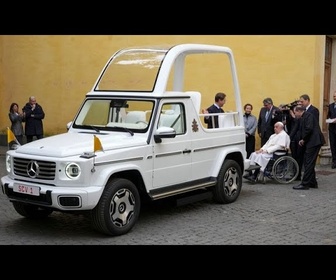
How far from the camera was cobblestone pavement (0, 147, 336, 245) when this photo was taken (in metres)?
6.55

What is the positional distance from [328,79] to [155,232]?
9202mm

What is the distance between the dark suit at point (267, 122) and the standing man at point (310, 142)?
6.19ft

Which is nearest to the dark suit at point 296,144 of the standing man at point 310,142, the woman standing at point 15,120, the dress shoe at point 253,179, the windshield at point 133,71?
the standing man at point 310,142

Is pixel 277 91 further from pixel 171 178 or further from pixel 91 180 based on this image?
pixel 91 180

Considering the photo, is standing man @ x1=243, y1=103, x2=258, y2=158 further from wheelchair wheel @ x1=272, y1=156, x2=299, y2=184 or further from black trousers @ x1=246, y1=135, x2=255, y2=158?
wheelchair wheel @ x1=272, y1=156, x2=299, y2=184

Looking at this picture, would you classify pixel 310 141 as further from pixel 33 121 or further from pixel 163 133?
pixel 33 121

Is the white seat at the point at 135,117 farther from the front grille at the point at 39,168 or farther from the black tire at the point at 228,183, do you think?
the black tire at the point at 228,183

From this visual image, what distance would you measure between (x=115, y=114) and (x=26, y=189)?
1903mm

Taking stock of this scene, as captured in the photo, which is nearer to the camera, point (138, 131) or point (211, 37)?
point (138, 131)

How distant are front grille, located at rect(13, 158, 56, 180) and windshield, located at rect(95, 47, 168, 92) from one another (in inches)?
79.0

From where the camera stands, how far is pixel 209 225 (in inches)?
289

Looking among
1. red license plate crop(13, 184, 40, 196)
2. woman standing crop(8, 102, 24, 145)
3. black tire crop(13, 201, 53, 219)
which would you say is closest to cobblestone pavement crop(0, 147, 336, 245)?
black tire crop(13, 201, 53, 219)

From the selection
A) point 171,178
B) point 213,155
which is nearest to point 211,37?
point 213,155

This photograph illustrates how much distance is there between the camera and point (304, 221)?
7641mm
